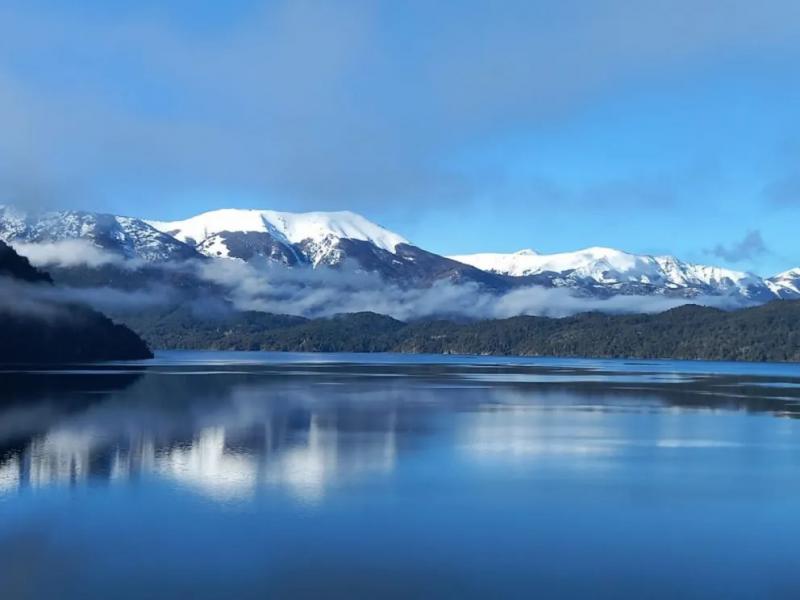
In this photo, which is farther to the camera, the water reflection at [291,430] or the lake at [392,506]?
the water reflection at [291,430]

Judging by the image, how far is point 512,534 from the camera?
103 ft

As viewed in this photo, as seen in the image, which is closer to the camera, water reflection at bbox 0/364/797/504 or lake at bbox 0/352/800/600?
lake at bbox 0/352/800/600

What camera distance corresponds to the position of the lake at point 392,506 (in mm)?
25875

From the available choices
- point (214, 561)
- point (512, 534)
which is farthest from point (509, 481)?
point (214, 561)

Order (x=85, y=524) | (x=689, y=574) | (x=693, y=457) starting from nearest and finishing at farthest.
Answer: (x=689, y=574) < (x=85, y=524) < (x=693, y=457)

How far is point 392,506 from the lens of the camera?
36.2 m

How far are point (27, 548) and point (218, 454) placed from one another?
69.5ft

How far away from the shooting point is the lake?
25875 mm

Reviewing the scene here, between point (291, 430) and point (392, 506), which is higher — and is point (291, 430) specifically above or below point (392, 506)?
above

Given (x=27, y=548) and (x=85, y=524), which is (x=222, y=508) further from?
(x=27, y=548)

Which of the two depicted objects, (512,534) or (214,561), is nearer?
(214,561)

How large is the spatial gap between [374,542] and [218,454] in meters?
21.4

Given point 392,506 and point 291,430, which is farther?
point 291,430

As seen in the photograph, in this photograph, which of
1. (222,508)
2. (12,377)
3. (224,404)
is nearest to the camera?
(222,508)
